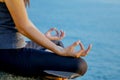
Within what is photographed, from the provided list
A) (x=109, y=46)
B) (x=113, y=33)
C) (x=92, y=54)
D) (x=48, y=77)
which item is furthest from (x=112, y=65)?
(x=48, y=77)

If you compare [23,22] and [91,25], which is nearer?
[23,22]

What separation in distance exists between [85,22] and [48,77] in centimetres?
549

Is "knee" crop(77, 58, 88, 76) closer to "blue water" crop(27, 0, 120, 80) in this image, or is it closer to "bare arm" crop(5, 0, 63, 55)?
"bare arm" crop(5, 0, 63, 55)

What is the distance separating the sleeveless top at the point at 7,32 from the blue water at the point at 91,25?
267cm

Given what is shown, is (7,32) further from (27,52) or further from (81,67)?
(81,67)

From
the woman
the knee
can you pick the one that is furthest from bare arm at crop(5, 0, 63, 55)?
the knee

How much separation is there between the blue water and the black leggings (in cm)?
266

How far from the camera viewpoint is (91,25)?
6.97 m

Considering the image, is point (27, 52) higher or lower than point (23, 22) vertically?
lower

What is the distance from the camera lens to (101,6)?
8461 millimetres

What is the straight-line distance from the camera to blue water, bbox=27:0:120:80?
4967mm

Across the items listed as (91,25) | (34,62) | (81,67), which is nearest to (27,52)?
(34,62)

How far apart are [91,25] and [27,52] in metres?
5.27

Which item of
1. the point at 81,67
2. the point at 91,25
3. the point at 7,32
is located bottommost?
the point at 91,25
